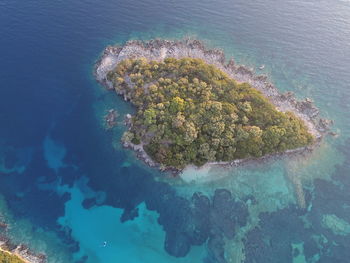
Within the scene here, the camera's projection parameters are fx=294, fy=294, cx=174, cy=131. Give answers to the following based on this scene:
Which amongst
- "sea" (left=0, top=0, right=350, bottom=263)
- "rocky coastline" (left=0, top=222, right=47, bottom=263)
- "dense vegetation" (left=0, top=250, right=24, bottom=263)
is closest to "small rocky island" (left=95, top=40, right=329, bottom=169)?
"sea" (left=0, top=0, right=350, bottom=263)

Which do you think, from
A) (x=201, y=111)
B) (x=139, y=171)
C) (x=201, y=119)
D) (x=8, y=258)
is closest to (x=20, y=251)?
(x=8, y=258)

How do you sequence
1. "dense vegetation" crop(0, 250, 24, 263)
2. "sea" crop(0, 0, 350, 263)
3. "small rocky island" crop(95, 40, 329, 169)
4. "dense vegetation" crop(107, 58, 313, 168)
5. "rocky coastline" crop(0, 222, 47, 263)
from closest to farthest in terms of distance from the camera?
1. "dense vegetation" crop(0, 250, 24, 263)
2. "rocky coastline" crop(0, 222, 47, 263)
3. "sea" crop(0, 0, 350, 263)
4. "dense vegetation" crop(107, 58, 313, 168)
5. "small rocky island" crop(95, 40, 329, 169)

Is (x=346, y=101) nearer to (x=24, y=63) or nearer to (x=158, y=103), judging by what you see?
(x=158, y=103)

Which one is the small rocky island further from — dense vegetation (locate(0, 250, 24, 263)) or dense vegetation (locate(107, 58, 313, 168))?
dense vegetation (locate(0, 250, 24, 263))

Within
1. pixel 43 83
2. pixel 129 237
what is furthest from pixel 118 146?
pixel 43 83

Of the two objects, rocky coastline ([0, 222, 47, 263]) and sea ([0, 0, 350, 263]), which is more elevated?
sea ([0, 0, 350, 263])

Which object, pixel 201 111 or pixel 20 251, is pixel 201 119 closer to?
pixel 201 111

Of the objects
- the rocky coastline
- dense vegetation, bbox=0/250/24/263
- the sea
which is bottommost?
the rocky coastline

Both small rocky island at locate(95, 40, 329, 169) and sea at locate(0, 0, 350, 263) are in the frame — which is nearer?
sea at locate(0, 0, 350, 263)
